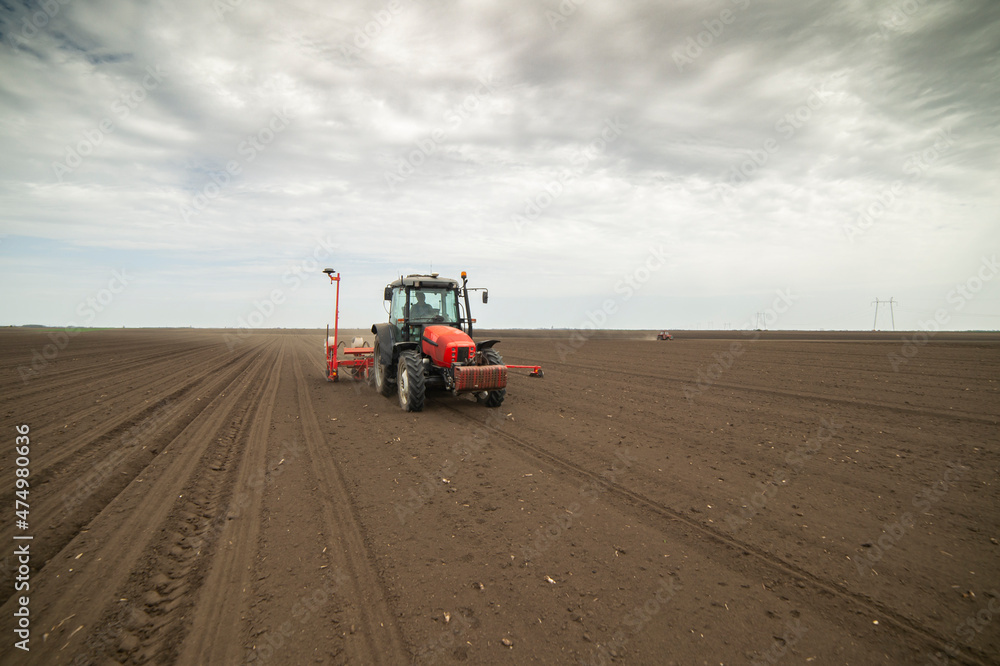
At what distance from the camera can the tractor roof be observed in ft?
32.4

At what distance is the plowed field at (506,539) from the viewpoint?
8.77 feet

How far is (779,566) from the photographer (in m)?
3.46

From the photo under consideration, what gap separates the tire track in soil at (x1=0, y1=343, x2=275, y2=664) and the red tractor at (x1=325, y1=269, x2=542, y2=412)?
3.95 m

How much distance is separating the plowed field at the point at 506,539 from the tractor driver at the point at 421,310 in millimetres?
2569

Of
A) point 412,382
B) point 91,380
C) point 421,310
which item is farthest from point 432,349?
point 91,380

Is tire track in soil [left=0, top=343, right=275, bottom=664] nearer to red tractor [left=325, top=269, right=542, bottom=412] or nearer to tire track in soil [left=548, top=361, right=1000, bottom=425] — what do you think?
red tractor [left=325, top=269, right=542, bottom=412]

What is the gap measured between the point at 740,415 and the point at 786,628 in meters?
6.35

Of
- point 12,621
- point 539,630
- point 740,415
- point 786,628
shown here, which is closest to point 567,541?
point 539,630

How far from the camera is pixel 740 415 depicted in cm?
848

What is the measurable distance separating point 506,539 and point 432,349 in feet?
18.4

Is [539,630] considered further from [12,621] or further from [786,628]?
[12,621]

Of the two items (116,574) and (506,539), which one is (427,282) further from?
(116,574)

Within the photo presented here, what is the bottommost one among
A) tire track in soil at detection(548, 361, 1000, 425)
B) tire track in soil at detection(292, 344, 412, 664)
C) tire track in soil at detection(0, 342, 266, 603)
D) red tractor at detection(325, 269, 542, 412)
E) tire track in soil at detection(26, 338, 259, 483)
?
tire track in soil at detection(292, 344, 412, 664)

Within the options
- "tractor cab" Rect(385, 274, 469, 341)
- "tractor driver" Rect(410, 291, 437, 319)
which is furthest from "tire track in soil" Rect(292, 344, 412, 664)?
"tractor driver" Rect(410, 291, 437, 319)
